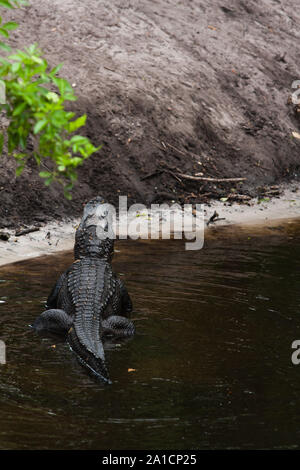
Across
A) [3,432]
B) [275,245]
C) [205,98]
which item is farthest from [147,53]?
[3,432]

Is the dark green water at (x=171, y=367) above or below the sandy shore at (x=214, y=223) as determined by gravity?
below

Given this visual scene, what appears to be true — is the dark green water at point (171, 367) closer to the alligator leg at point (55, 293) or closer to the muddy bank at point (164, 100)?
the alligator leg at point (55, 293)

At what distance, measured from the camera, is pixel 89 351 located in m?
6.89

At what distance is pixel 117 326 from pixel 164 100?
30.0 ft

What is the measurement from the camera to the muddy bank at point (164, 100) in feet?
45.7

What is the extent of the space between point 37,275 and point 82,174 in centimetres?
429

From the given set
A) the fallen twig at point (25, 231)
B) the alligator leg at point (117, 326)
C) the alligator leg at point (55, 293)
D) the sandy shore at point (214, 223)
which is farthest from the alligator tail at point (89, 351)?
the fallen twig at point (25, 231)

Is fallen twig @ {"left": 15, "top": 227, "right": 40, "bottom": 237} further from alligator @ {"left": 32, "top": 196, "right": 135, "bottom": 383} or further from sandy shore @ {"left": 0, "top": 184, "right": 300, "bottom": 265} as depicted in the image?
alligator @ {"left": 32, "top": 196, "right": 135, "bottom": 383}

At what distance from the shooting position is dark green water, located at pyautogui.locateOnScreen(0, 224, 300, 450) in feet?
18.2

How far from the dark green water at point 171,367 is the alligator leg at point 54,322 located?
0.63 feet

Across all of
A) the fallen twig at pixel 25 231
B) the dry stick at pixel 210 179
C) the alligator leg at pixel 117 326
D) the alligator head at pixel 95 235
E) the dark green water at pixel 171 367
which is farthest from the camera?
the dry stick at pixel 210 179

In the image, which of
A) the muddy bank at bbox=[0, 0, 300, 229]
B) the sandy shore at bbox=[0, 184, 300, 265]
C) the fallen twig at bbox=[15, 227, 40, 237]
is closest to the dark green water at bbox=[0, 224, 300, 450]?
the sandy shore at bbox=[0, 184, 300, 265]

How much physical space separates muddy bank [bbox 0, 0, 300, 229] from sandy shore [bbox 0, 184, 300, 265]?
39 centimetres

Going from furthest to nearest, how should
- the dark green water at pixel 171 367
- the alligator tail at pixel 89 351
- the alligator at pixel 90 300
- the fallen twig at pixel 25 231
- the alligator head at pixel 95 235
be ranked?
the fallen twig at pixel 25 231, the alligator head at pixel 95 235, the alligator at pixel 90 300, the alligator tail at pixel 89 351, the dark green water at pixel 171 367
